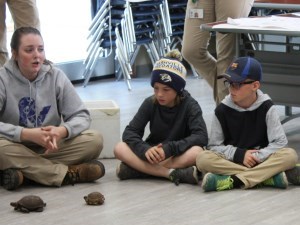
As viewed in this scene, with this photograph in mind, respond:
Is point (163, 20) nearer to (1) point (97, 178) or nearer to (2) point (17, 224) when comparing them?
(1) point (97, 178)

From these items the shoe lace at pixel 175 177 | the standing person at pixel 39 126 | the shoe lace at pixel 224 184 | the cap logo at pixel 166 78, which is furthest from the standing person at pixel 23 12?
the shoe lace at pixel 224 184

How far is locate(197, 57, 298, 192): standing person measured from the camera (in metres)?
3.54

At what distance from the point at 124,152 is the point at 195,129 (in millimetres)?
378

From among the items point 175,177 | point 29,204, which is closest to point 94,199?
point 29,204

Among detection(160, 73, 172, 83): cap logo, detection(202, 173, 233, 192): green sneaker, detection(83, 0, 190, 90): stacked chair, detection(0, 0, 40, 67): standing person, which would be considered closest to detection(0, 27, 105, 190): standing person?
detection(160, 73, 172, 83): cap logo

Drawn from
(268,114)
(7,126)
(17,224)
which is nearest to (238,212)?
(268,114)

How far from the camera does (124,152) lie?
382 centimetres

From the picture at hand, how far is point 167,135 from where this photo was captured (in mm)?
3846

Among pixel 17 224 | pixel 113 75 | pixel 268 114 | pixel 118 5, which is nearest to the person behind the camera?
pixel 17 224

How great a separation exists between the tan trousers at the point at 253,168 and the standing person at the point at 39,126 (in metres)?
0.55

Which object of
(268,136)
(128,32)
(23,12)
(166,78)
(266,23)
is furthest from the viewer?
(128,32)

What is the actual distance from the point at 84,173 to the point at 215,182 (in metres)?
0.66

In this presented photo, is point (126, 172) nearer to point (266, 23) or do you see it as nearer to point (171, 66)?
point (171, 66)

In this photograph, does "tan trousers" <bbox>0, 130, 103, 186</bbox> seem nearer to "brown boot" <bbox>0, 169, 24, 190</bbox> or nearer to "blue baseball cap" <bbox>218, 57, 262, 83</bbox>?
"brown boot" <bbox>0, 169, 24, 190</bbox>
